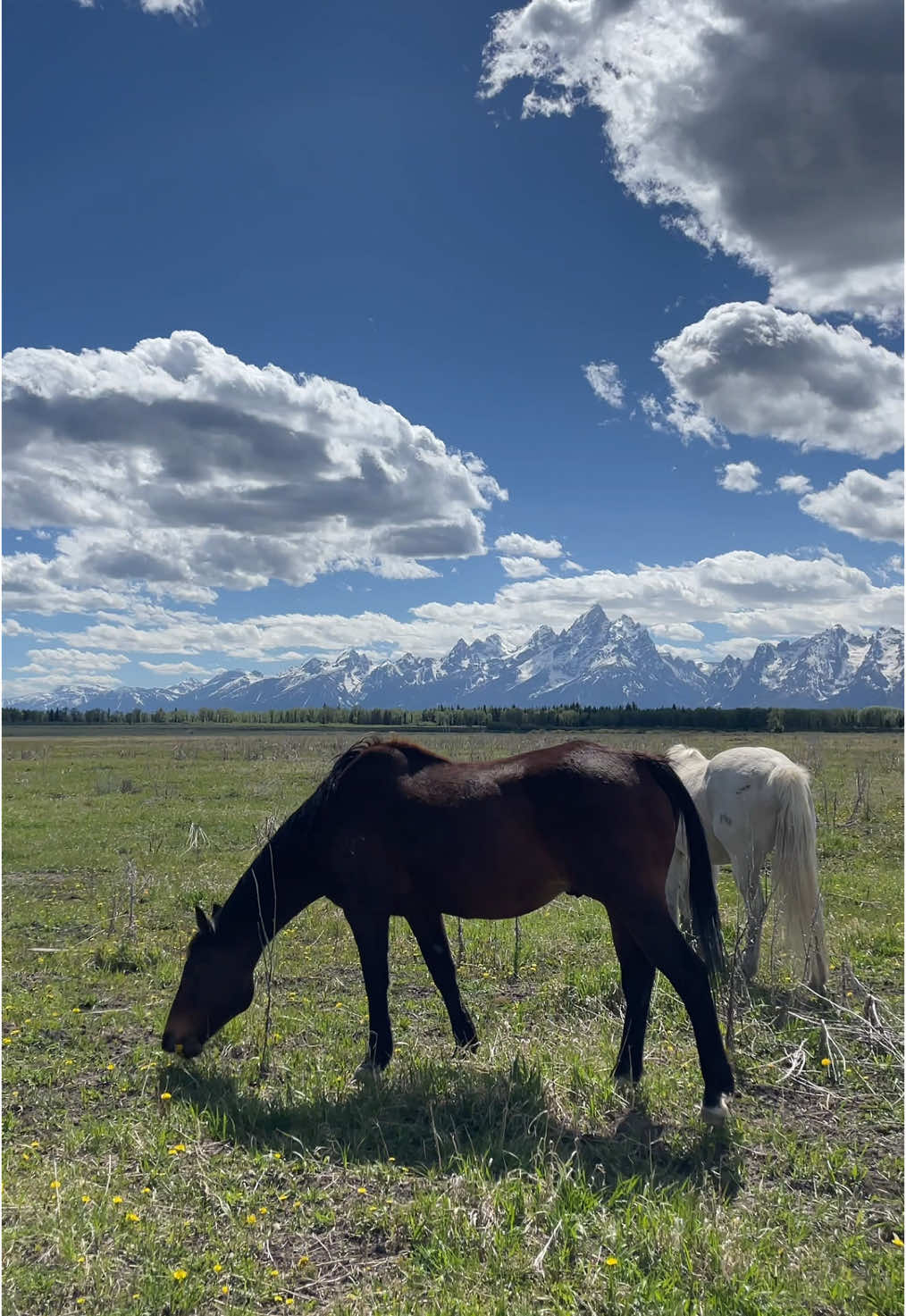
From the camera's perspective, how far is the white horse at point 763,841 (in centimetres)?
721

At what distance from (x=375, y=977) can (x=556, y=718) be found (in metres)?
136

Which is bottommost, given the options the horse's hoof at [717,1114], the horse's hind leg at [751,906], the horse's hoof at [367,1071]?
the horse's hoof at [367,1071]

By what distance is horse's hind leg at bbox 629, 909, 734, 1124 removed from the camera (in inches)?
201

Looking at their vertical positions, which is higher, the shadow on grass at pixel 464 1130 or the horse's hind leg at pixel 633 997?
the horse's hind leg at pixel 633 997

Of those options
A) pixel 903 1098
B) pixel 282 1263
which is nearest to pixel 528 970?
pixel 903 1098

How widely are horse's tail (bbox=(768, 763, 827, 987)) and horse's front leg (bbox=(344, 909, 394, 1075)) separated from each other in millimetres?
3860

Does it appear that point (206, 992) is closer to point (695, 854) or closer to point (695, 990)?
point (695, 990)

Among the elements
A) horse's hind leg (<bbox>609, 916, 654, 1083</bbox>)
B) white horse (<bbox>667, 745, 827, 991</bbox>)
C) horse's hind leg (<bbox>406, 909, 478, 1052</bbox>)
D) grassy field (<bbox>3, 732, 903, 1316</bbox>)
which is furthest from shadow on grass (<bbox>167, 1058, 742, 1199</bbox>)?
white horse (<bbox>667, 745, 827, 991</bbox>)

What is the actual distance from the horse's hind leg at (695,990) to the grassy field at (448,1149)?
25 centimetres

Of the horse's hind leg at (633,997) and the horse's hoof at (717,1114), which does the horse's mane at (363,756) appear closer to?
the horse's hind leg at (633,997)

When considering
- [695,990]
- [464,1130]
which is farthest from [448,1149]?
[695,990]

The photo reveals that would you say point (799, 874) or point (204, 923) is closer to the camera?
point (204, 923)

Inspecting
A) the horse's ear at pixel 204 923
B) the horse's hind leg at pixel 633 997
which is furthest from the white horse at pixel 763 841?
the horse's ear at pixel 204 923

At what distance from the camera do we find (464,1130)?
5043 millimetres
